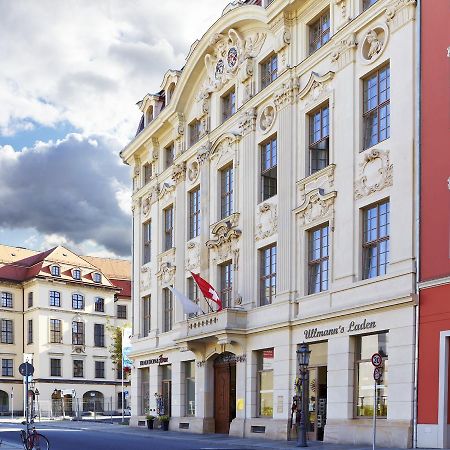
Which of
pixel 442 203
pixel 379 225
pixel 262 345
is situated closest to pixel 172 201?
pixel 262 345

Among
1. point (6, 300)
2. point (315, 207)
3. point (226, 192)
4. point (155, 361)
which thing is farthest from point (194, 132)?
point (6, 300)

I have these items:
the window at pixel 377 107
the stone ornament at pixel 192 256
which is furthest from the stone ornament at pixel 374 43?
the stone ornament at pixel 192 256

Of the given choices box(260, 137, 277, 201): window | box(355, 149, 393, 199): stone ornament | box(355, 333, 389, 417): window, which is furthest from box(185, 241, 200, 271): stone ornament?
box(355, 333, 389, 417): window

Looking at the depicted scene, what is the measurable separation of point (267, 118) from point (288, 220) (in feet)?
16.1

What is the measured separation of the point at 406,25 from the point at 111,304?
238 feet

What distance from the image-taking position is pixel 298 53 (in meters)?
33.3

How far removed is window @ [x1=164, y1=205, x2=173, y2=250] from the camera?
45375mm

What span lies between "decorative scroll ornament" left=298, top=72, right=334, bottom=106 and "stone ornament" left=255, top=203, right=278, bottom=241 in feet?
14.4

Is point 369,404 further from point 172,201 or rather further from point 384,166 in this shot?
point 172,201

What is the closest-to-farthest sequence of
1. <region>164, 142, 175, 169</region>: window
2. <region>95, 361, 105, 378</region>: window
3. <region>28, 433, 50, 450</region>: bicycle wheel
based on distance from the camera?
<region>28, 433, 50, 450</region>: bicycle wheel
<region>164, 142, 175, 169</region>: window
<region>95, 361, 105, 378</region>: window

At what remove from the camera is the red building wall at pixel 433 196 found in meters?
24.4

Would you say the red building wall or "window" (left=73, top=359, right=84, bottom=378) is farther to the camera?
"window" (left=73, top=359, right=84, bottom=378)

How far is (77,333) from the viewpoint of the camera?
91875 millimetres

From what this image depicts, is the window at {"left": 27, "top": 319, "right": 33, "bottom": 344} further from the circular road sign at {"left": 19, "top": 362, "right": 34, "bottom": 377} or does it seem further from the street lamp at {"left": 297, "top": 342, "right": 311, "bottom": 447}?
the circular road sign at {"left": 19, "top": 362, "right": 34, "bottom": 377}
